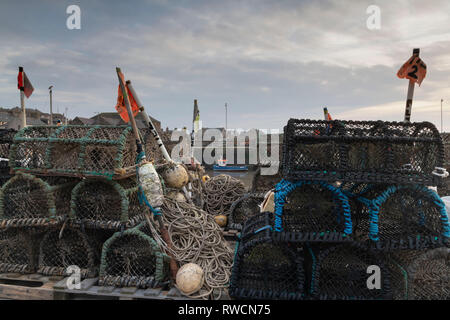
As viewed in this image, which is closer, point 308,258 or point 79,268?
point 308,258

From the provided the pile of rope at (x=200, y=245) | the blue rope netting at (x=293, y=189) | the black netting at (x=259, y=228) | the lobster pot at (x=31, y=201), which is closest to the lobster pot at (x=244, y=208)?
the pile of rope at (x=200, y=245)

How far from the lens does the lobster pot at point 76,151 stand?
12.1 feet

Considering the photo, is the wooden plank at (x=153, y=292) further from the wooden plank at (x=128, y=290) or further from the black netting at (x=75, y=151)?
the black netting at (x=75, y=151)

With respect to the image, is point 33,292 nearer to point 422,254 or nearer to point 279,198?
point 279,198

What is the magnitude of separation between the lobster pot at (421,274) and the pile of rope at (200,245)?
78.2 inches

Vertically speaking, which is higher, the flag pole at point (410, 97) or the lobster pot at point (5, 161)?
the flag pole at point (410, 97)

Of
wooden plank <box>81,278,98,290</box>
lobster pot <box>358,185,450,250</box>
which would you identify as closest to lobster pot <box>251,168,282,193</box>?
lobster pot <box>358,185,450,250</box>

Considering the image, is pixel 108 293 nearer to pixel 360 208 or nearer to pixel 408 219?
pixel 360 208

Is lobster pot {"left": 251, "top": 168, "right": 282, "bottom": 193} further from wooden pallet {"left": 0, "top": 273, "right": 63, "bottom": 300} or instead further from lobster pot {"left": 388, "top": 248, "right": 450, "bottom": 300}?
wooden pallet {"left": 0, "top": 273, "right": 63, "bottom": 300}

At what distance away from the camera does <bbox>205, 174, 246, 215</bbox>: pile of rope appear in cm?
667
